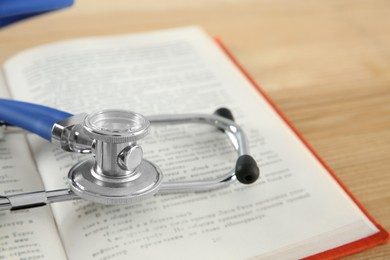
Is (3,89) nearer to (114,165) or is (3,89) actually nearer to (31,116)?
(31,116)

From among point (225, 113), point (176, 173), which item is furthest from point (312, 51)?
point (176, 173)

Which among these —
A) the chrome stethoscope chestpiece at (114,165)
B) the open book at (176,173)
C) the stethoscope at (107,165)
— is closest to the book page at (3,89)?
the open book at (176,173)

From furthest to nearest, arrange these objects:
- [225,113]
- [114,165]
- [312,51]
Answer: [312,51] → [225,113] → [114,165]

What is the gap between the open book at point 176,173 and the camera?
2.11ft

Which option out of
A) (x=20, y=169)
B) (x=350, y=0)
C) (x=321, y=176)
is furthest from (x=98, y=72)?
(x=350, y=0)

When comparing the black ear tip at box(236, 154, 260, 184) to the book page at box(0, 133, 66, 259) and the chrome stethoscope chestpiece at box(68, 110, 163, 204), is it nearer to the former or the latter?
the chrome stethoscope chestpiece at box(68, 110, 163, 204)

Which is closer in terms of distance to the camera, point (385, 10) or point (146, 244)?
point (146, 244)

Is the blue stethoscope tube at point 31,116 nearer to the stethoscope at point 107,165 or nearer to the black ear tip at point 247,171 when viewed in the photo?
the stethoscope at point 107,165

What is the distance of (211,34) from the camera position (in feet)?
3.68

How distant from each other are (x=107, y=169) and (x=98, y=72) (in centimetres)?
29

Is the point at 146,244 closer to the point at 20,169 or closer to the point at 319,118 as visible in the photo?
the point at 20,169

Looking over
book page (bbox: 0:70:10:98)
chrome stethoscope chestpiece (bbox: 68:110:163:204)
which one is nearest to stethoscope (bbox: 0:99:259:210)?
chrome stethoscope chestpiece (bbox: 68:110:163:204)

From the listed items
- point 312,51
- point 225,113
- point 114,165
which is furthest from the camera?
point 312,51

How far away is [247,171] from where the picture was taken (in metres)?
0.70
